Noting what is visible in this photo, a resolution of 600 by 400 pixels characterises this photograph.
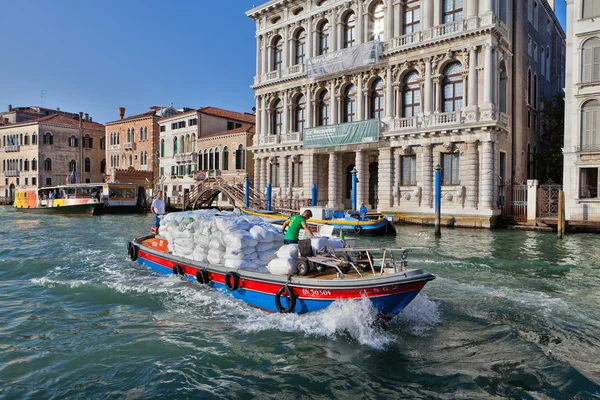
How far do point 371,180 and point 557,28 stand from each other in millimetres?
18259

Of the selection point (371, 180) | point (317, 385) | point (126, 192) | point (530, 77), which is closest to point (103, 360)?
point (317, 385)

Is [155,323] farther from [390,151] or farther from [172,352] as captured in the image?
[390,151]

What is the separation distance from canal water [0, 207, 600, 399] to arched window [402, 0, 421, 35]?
18.7m

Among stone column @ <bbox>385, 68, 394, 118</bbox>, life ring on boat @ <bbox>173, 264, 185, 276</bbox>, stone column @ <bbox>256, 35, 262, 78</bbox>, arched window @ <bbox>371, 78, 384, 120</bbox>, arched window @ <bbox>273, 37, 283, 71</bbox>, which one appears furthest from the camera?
stone column @ <bbox>256, 35, 262, 78</bbox>

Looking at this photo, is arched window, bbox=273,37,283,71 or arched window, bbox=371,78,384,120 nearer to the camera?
arched window, bbox=371,78,384,120

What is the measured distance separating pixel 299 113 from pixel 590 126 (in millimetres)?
17195

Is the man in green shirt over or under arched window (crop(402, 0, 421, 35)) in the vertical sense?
under

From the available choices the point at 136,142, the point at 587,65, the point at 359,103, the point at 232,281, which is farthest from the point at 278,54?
the point at 232,281

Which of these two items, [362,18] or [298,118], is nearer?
[362,18]

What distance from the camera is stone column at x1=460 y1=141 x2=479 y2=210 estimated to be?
2252 cm

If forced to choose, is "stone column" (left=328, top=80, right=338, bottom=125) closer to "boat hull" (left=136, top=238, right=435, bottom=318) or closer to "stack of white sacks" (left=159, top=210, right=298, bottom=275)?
"stack of white sacks" (left=159, top=210, right=298, bottom=275)

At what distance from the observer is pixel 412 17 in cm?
2539

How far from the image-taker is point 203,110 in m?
40.0

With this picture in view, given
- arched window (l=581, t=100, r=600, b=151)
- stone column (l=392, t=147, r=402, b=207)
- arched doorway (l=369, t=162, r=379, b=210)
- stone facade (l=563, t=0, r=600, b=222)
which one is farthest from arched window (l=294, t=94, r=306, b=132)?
arched window (l=581, t=100, r=600, b=151)
